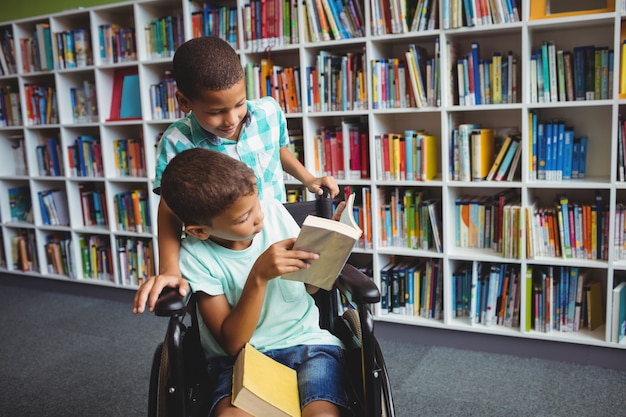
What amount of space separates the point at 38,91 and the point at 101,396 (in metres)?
2.35

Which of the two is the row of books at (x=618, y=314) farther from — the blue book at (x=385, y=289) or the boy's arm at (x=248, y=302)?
the boy's arm at (x=248, y=302)

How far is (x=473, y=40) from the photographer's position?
9.36ft

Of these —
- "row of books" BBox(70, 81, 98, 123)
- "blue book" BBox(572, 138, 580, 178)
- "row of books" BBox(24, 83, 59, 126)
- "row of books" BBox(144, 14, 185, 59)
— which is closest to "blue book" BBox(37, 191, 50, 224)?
"row of books" BBox(24, 83, 59, 126)

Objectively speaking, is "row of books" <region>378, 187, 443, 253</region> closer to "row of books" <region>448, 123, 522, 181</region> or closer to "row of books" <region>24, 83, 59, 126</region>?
"row of books" <region>448, 123, 522, 181</region>

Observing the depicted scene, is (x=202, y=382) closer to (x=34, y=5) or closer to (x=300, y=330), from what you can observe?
(x=300, y=330)

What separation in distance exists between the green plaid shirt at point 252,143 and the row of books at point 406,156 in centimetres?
99

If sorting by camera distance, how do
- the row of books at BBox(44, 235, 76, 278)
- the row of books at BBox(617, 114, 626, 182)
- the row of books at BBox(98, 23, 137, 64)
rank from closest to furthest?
1. the row of books at BBox(617, 114, 626, 182)
2. the row of books at BBox(98, 23, 137, 64)
3. the row of books at BBox(44, 235, 76, 278)

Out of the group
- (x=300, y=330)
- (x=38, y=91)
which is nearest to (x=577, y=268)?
(x=300, y=330)

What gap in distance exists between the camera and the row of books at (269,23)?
3029mm

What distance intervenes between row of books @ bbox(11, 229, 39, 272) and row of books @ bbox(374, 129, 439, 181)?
273 centimetres

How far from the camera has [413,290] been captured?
2.95 metres

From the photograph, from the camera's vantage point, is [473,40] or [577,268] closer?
[577,268]

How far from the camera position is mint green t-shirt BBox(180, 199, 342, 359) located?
1379mm

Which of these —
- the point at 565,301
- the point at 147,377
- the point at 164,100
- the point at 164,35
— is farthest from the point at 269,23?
the point at 565,301
